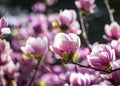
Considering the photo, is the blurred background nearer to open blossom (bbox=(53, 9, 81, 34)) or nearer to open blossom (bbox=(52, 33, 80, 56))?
open blossom (bbox=(53, 9, 81, 34))

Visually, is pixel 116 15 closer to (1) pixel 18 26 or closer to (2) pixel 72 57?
(1) pixel 18 26

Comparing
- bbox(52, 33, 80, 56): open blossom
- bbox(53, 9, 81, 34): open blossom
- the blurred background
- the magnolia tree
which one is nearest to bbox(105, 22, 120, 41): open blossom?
the magnolia tree

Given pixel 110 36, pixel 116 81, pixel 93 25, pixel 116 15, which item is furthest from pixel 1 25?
pixel 93 25

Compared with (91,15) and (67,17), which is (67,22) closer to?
(67,17)

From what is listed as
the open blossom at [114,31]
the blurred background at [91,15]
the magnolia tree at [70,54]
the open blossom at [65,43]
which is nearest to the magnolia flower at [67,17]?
the magnolia tree at [70,54]

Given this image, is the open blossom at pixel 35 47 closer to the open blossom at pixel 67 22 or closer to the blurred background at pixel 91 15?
the open blossom at pixel 67 22

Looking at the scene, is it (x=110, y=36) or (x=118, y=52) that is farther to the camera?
(x=110, y=36)

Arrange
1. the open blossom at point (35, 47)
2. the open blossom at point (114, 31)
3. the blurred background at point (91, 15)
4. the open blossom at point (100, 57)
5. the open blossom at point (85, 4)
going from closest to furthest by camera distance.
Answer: the open blossom at point (100, 57)
the open blossom at point (35, 47)
the open blossom at point (114, 31)
the open blossom at point (85, 4)
the blurred background at point (91, 15)
